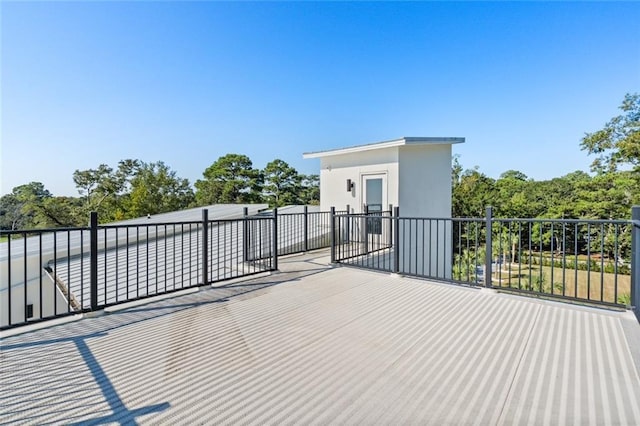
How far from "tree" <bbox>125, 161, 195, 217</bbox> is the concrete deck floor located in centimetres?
2227

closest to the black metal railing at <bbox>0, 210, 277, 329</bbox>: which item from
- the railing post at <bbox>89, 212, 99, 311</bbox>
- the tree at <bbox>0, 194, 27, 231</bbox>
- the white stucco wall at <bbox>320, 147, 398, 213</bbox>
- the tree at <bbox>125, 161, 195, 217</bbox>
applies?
the railing post at <bbox>89, 212, 99, 311</bbox>

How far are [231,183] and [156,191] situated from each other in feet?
19.3

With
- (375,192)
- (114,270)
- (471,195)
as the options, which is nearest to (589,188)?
(471,195)

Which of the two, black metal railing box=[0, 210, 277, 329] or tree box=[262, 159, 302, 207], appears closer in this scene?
black metal railing box=[0, 210, 277, 329]

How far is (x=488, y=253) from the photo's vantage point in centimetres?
394

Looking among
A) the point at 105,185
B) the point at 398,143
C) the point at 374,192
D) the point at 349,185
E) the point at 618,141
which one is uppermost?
the point at 618,141

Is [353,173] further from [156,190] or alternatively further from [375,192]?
[156,190]

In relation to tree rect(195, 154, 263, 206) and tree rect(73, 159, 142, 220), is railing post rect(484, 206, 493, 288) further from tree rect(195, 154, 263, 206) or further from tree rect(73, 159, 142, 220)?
tree rect(73, 159, 142, 220)

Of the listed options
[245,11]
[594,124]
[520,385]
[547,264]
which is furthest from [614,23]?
[547,264]

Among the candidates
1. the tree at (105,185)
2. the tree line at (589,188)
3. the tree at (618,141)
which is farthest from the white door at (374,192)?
the tree at (105,185)

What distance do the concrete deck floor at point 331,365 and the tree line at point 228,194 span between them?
17.5m

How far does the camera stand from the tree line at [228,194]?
20.1m

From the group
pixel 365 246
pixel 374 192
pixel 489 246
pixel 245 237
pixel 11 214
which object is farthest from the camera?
pixel 11 214

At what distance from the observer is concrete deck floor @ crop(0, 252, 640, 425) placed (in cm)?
164
